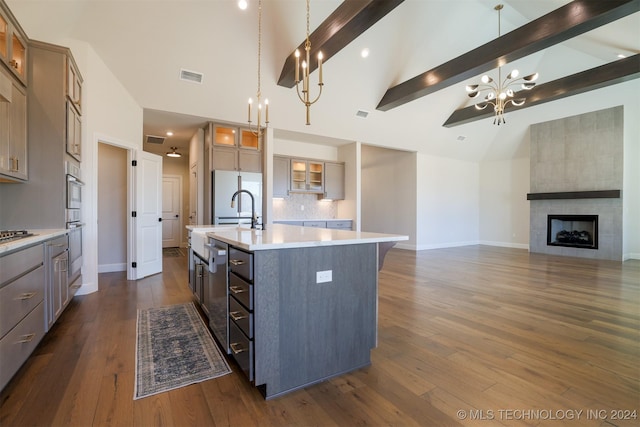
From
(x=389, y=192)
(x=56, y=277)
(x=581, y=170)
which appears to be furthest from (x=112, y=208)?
(x=581, y=170)

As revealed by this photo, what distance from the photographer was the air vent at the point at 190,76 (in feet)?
14.5

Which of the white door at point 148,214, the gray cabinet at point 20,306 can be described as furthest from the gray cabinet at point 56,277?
the white door at point 148,214

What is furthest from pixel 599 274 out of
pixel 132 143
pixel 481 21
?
pixel 132 143

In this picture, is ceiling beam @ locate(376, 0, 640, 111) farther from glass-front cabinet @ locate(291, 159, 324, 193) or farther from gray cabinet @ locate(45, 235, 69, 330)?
gray cabinet @ locate(45, 235, 69, 330)

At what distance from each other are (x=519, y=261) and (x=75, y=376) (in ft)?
24.7

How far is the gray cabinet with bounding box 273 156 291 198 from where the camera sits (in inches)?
257

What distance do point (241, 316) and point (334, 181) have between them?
18.9 feet

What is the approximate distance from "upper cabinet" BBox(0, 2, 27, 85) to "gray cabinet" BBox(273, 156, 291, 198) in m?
4.15

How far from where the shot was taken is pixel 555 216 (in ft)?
24.6

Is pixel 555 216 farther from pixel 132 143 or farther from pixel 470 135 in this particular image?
pixel 132 143

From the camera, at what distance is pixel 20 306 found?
1.91 meters

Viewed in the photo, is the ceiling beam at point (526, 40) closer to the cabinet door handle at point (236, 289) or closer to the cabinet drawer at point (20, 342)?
the cabinet door handle at point (236, 289)

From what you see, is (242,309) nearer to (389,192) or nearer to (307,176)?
(307,176)

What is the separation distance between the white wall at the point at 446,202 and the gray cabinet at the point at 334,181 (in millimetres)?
2213
